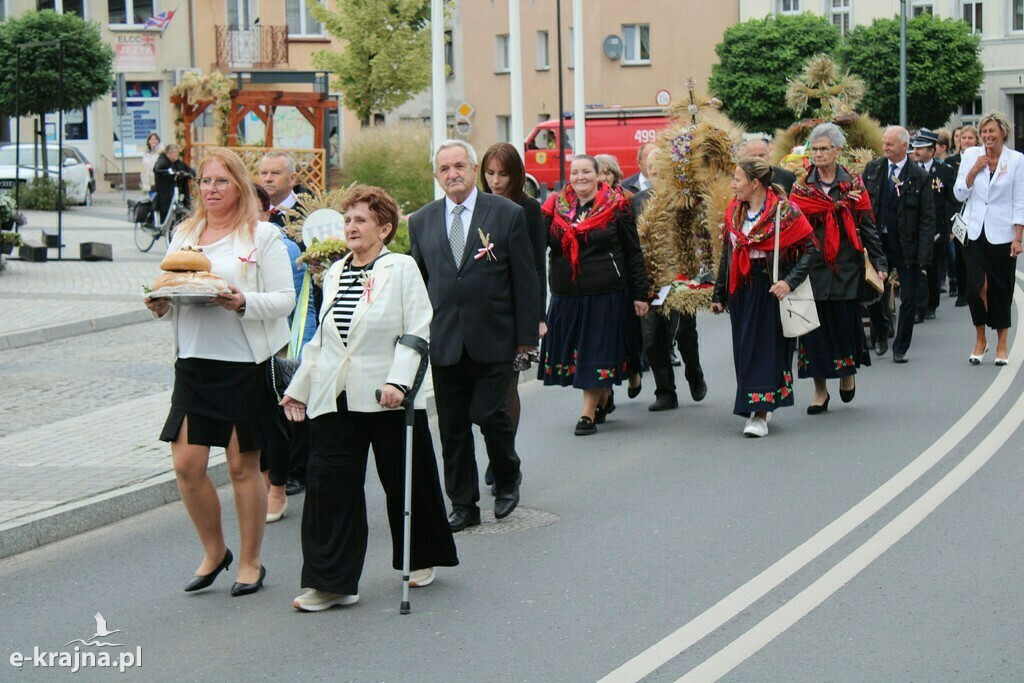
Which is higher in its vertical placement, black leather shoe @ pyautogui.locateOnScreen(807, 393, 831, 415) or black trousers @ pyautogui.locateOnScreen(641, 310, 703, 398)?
black trousers @ pyautogui.locateOnScreen(641, 310, 703, 398)

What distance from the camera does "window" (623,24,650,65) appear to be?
55000 millimetres

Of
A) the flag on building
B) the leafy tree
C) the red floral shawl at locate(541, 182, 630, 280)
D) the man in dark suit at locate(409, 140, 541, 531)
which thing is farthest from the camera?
the flag on building

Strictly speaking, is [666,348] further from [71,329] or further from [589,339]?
[71,329]

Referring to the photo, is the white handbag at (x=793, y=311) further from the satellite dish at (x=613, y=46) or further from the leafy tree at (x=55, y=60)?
the satellite dish at (x=613, y=46)

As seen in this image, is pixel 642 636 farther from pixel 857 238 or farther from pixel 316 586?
pixel 857 238

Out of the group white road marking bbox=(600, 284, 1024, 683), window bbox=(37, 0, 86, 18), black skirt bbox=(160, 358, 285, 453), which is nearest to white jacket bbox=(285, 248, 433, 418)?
black skirt bbox=(160, 358, 285, 453)

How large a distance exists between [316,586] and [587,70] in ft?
162

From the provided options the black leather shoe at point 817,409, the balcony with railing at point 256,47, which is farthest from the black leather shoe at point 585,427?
the balcony with railing at point 256,47

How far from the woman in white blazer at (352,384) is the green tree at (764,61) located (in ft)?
147

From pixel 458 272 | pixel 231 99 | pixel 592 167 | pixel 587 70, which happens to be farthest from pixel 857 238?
pixel 587 70

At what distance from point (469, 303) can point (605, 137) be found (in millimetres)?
32521

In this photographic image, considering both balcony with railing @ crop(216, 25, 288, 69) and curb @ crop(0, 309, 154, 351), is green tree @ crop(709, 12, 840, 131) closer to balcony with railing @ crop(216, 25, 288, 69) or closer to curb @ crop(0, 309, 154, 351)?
balcony with railing @ crop(216, 25, 288, 69)

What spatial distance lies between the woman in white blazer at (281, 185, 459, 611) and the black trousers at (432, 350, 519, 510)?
47.9 inches

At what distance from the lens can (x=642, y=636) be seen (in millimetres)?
5895
